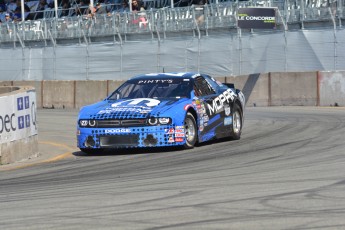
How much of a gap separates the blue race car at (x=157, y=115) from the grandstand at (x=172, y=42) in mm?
12746

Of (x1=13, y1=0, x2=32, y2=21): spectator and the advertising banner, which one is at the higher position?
(x1=13, y1=0, x2=32, y2=21): spectator

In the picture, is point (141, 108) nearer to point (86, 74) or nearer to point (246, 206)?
point (246, 206)

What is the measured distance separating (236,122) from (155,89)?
6.18 ft

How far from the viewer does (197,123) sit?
48.8 feet

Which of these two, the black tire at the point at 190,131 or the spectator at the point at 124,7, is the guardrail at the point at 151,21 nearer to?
the spectator at the point at 124,7

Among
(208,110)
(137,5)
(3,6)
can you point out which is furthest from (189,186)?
(3,6)

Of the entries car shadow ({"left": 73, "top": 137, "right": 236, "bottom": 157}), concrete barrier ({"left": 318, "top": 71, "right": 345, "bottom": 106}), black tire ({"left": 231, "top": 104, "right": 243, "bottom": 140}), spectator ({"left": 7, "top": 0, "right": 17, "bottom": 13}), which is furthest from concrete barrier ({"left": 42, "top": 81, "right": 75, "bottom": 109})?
car shadow ({"left": 73, "top": 137, "right": 236, "bottom": 157})

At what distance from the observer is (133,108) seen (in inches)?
567

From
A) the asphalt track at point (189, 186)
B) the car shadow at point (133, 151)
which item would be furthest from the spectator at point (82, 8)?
the car shadow at point (133, 151)

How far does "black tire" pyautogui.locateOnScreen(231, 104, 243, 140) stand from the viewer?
16.3 m

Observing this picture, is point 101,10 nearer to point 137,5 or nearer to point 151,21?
point 137,5

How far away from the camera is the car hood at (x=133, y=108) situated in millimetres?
14219

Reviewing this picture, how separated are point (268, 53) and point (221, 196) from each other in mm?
21436

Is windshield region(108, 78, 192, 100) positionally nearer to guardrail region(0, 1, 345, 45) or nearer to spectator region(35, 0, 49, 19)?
guardrail region(0, 1, 345, 45)
